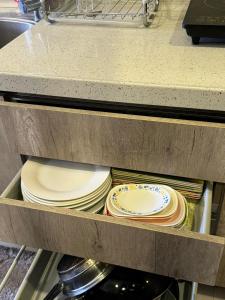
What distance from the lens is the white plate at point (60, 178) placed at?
0.73m

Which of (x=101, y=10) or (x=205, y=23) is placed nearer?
(x=205, y=23)

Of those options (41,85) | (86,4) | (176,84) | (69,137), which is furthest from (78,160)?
(86,4)

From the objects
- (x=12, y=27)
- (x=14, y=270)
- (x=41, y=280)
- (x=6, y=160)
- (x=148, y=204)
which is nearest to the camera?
(x=148, y=204)

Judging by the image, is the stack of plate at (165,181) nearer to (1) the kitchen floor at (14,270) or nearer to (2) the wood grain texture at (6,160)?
(2) the wood grain texture at (6,160)

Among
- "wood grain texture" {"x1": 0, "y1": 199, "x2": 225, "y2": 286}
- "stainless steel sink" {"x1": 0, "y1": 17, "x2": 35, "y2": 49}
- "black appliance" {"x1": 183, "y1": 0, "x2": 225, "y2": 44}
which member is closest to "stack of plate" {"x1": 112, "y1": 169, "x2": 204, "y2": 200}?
"wood grain texture" {"x1": 0, "y1": 199, "x2": 225, "y2": 286}

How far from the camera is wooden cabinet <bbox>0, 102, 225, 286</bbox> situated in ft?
1.94

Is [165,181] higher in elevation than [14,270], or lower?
higher

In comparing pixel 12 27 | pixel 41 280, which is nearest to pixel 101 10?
pixel 12 27

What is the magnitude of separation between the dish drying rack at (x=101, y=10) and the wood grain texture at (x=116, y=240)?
58 cm

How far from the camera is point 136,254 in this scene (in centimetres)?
64

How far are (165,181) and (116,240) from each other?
0.71 ft

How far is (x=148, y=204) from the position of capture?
2.40 ft

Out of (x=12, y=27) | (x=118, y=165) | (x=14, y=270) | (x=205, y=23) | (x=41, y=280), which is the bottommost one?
(x=14, y=270)

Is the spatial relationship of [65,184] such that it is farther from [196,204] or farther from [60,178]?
[196,204]
